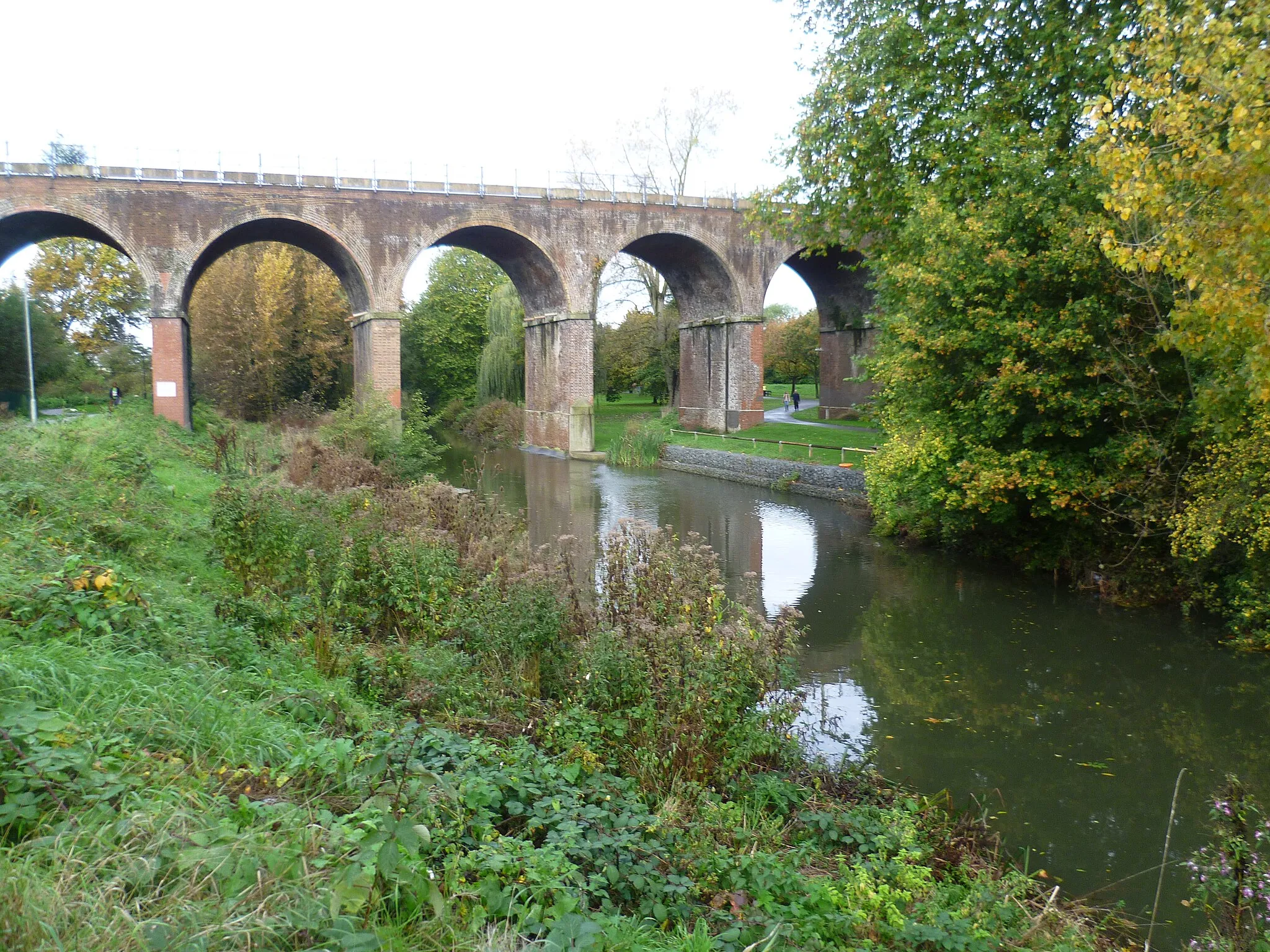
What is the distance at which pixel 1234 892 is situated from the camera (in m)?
3.93

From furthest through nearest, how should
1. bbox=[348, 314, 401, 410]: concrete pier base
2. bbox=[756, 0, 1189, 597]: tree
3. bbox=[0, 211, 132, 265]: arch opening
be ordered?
bbox=[348, 314, 401, 410]: concrete pier base
bbox=[0, 211, 132, 265]: arch opening
bbox=[756, 0, 1189, 597]: tree

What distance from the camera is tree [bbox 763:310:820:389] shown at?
177 feet

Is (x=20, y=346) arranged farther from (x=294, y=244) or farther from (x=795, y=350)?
→ (x=795, y=350)

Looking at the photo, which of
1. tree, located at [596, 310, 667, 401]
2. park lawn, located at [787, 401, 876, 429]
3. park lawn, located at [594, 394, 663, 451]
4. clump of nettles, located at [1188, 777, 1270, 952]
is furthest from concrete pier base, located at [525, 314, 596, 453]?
clump of nettles, located at [1188, 777, 1270, 952]

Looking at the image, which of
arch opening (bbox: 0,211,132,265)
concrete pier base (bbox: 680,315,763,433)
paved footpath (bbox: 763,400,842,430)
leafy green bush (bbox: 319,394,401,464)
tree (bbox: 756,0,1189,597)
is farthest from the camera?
paved footpath (bbox: 763,400,842,430)

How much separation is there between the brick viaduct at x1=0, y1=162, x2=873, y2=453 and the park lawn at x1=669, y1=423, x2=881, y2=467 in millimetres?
1552

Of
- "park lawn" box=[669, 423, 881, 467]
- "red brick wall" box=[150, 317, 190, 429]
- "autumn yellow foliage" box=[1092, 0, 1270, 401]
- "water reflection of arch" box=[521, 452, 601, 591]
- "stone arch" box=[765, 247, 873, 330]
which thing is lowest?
"water reflection of arch" box=[521, 452, 601, 591]

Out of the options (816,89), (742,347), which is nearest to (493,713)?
(816,89)

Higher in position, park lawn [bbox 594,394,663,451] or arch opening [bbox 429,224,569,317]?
arch opening [bbox 429,224,569,317]

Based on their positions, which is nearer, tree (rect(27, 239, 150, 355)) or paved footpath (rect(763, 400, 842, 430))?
paved footpath (rect(763, 400, 842, 430))

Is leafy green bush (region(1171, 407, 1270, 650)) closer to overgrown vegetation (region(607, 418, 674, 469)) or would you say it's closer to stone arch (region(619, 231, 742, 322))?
overgrown vegetation (region(607, 418, 674, 469))

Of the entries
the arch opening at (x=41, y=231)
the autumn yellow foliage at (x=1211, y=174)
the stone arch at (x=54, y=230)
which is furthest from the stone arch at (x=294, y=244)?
the autumn yellow foliage at (x=1211, y=174)

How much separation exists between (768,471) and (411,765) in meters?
18.9

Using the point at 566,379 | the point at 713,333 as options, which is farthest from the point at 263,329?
the point at 713,333
